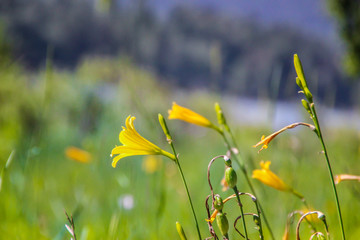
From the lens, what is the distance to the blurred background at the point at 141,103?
85 centimetres

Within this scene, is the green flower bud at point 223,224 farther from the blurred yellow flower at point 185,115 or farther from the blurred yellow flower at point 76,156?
the blurred yellow flower at point 76,156

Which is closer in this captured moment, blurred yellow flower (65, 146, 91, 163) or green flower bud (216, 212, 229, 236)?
green flower bud (216, 212, 229, 236)

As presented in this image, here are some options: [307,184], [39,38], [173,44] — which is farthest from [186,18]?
[307,184]

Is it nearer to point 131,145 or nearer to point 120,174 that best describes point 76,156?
point 120,174

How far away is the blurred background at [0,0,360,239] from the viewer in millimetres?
850

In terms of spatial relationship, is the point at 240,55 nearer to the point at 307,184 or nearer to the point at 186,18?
the point at 186,18

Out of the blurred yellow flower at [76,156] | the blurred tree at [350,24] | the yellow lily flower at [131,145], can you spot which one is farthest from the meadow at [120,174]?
the blurred tree at [350,24]

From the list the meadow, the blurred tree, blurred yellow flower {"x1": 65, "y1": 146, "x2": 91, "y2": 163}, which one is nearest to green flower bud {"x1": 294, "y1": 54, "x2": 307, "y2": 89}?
the meadow

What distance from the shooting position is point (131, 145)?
36 centimetres

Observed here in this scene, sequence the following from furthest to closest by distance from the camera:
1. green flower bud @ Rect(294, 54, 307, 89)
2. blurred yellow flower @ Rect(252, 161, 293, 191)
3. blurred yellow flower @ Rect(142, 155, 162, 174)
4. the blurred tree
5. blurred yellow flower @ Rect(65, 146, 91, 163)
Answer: the blurred tree, blurred yellow flower @ Rect(142, 155, 162, 174), blurred yellow flower @ Rect(65, 146, 91, 163), blurred yellow flower @ Rect(252, 161, 293, 191), green flower bud @ Rect(294, 54, 307, 89)

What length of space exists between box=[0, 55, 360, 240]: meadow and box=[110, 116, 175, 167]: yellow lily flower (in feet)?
0.38

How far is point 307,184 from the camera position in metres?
2.19

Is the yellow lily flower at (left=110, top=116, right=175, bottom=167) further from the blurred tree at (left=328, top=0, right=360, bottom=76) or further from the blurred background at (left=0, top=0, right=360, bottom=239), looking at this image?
the blurred tree at (left=328, top=0, right=360, bottom=76)

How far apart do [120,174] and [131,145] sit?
77cm
